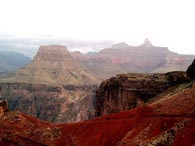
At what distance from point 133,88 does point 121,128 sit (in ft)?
123

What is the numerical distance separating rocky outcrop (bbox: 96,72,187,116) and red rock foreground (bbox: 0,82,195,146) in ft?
96.4

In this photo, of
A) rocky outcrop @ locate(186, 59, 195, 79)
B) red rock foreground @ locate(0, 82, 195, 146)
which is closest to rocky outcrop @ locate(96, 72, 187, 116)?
rocky outcrop @ locate(186, 59, 195, 79)

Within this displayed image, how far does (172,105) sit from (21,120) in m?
24.1

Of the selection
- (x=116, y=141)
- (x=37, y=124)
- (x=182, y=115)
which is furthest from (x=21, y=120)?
(x=182, y=115)

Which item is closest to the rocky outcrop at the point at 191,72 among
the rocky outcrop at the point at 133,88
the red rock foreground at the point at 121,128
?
the rocky outcrop at the point at 133,88

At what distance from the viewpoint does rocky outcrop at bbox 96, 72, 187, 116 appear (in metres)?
96.4

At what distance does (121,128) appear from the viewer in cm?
6412

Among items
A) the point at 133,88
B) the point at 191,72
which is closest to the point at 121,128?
Answer: the point at 191,72

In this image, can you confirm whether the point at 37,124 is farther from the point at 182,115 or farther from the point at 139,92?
the point at 139,92

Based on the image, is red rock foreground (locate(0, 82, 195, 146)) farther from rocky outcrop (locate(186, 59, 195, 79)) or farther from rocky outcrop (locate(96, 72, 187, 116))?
rocky outcrop (locate(96, 72, 187, 116))

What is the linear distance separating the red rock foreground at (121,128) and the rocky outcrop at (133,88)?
96.4 ft

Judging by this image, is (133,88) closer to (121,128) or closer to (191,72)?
(191,72)

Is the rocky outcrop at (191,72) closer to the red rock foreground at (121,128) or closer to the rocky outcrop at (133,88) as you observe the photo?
the rocky outcrop at (133,88)

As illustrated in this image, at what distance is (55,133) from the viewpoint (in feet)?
225
